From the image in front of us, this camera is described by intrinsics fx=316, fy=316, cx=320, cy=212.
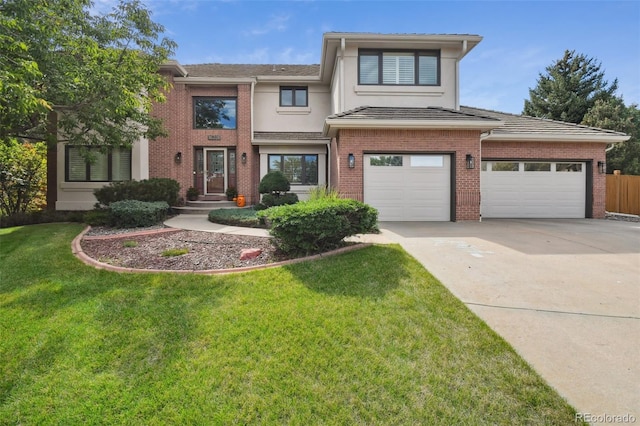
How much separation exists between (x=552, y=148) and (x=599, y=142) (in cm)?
180

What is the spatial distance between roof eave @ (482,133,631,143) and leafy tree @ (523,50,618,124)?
661 inches

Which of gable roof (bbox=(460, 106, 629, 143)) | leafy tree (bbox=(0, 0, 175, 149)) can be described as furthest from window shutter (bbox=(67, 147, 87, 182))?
gable roof (bbox=(460, 106, 629, 143))

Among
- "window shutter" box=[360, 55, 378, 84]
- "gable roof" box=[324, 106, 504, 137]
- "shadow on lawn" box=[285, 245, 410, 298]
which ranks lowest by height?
"shadow on lawn" box=[285, 245, 410, 298]

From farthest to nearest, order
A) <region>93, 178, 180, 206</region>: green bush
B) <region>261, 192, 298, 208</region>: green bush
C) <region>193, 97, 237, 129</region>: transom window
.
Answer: <region>193, 97, 237, 129</region>: transom window < <region>261, 192, 298, 208</region>: green bush < <region>93, 178, 180, 206</region>: green bush

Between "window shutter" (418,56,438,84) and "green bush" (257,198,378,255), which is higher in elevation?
"window shutter" (418,56,438,84)

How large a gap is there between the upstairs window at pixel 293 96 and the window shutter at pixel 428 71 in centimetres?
553

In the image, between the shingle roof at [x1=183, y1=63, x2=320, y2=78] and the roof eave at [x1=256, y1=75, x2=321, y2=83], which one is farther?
the shingle roof at [x1=183, y1=63, x2=320, y2=78]

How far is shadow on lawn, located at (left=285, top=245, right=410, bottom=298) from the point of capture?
13.3ft

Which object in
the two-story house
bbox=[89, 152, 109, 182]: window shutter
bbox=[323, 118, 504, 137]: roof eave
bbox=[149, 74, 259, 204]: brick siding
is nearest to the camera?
bbox=[323, 118, 504, 137]: roof eave

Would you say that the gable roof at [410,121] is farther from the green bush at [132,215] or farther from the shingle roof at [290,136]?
the green bush at [132,215]

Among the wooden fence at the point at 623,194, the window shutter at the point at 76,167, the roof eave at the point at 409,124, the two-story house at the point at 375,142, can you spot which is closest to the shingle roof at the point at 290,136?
the two-story house at the point at 375,142

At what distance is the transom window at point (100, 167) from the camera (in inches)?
512

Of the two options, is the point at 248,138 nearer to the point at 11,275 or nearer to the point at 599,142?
the point at 11,275

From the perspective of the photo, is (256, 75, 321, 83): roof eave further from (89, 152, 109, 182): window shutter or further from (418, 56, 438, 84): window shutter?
(89, 152, 109, 182): window shutter
